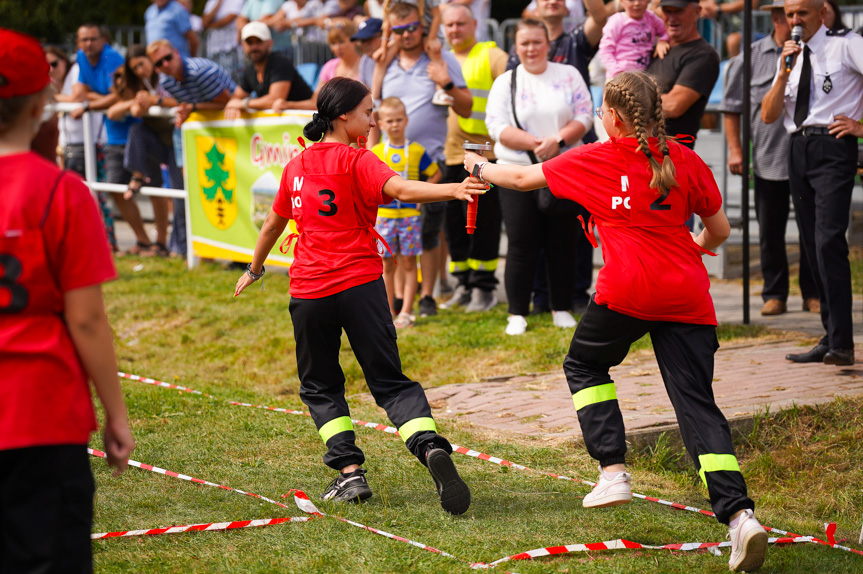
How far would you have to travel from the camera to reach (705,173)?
13.7 feet

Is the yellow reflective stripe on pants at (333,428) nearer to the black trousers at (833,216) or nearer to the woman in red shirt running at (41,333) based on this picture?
the woman in red shirt running at (41,333)

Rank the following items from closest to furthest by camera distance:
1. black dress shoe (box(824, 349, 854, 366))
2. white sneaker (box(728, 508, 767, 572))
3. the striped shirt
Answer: white sneaker (box(728, 508, 767, 572)) → black dress shoe (box(824, 349, 854, 366)) → the striped shirt

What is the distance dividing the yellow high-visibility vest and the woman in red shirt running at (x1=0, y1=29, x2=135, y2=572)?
606 cm

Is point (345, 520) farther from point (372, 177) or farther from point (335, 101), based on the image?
point (335, 101)

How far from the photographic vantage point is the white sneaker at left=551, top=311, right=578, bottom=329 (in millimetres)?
8062

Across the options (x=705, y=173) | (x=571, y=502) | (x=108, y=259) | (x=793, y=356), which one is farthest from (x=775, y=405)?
(x=108, y=259)

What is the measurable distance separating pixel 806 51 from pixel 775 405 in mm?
2500

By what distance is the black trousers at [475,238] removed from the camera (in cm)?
879

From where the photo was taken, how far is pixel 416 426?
4.54m

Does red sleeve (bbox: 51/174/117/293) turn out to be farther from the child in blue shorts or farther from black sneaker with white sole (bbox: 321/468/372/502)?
the child in blue shorts

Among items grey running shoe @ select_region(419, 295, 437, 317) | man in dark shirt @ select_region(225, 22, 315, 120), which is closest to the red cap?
grey running shoe @ select_region(419, 295, 437, 317)

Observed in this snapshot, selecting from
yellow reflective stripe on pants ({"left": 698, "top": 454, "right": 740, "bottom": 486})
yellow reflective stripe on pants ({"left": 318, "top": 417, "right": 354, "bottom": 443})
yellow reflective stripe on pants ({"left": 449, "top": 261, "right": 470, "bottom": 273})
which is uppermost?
yellow reflective stripe on pants ({"left": 698, "top": 454, "right": 740, "bottom": 486})

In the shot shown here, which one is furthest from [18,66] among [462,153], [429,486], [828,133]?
[462,153]

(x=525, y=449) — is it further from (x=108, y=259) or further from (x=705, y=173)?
(x=108, y=259)
